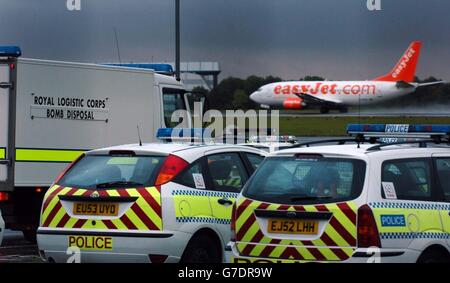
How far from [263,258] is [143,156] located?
1915 mm

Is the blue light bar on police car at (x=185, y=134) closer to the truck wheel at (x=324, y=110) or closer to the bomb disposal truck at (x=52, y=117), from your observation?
the bomb disposal truck at (x=52, y=117)

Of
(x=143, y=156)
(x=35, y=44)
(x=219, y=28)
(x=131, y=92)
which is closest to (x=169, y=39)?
(x=219, y=28)

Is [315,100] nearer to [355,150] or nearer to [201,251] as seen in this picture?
[201,251]

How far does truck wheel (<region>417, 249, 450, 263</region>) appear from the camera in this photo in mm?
7332

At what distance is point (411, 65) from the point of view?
19.2m

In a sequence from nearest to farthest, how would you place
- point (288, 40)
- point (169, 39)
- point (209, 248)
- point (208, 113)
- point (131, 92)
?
point (209, 248) → point (131, 92) → point (208, 113) → point (288, 40) → point (169, 39)

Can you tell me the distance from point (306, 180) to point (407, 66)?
521 inches

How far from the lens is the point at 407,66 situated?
20.2m

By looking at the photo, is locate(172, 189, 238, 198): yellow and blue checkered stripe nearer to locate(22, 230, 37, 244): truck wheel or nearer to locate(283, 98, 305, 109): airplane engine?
locate(22, 230, 37, 244): truck wheel

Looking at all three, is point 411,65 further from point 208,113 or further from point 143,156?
point 143,156

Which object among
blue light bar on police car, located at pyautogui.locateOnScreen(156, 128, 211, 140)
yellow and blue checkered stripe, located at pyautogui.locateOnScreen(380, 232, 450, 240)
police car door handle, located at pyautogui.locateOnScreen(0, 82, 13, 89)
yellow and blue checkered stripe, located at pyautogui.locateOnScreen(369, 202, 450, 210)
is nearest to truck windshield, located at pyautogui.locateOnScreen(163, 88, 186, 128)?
police car door handle, located at pyautogui.locateOnScreen(0, 82, 13, 89)

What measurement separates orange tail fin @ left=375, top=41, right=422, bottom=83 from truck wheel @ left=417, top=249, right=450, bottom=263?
11.3 metres

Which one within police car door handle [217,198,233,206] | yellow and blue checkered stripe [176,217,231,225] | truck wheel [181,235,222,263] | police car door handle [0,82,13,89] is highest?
police car door handle [0,82,13,89]

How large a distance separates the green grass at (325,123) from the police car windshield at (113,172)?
420 inches
